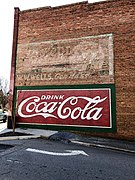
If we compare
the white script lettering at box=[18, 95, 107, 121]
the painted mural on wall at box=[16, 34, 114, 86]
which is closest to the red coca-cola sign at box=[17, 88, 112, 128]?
the white script lettering at box=[18, 95, 107, 121]

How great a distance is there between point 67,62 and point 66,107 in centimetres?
294

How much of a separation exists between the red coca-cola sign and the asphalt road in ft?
13.1

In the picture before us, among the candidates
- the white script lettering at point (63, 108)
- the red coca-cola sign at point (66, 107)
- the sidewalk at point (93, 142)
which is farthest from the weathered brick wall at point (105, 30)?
the white script lettering at point (63, 108)

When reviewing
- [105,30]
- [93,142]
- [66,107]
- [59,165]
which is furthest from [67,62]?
[59,165]

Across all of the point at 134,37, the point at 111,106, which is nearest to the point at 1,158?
the point at 111,106

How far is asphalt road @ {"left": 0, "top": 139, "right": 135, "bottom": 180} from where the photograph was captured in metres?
4.56

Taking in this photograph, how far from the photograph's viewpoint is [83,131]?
10875mm

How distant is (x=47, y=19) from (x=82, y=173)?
10.6 metres

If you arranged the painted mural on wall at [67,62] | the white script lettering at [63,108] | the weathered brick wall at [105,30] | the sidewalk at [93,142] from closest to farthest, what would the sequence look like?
the sidewalk at [93,142], the weathered brick wall at [105,30], the white script lettering at [63,108], the painted mural on wall at [67,62]

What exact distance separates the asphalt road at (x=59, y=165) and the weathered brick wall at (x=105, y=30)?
4.42 metres

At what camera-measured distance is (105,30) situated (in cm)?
1120

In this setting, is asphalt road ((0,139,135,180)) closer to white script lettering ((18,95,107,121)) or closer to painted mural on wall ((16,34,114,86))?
white script lettering ((18,95,107,121))

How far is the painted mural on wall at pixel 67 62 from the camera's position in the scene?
11039mm

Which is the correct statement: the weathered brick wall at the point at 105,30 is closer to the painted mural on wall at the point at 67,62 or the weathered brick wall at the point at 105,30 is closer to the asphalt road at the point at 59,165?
the painted mural on wall at the point at 67,62
